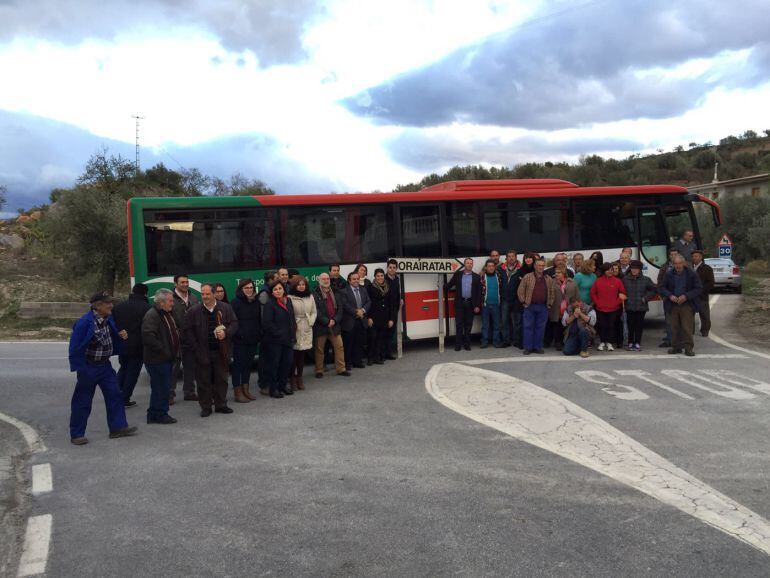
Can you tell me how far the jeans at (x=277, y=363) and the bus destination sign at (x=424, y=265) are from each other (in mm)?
3338

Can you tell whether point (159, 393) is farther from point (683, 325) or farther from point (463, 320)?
point (683, 325)

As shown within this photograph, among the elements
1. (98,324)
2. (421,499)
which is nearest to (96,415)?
(98,324)

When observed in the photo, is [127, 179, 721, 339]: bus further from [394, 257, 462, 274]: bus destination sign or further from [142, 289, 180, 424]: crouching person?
[142, 289, 180, 424]: crouching person

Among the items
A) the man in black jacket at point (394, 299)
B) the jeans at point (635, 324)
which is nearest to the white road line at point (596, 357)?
the jeans at point (635, 324)

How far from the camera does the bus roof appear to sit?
34.4ft

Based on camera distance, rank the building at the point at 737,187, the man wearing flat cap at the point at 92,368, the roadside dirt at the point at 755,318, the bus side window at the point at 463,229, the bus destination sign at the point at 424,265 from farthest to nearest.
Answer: the building at the point at 737,187, the roadside dirt at the point at 755,318, the bus side window at the point at 463,229, the bus destination sign at the point at 424,265, the man wearing flat cap at the point at 92,368

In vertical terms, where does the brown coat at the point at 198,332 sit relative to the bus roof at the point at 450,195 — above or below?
below

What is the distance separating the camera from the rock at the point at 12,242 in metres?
37.0

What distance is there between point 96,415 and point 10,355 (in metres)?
7.42

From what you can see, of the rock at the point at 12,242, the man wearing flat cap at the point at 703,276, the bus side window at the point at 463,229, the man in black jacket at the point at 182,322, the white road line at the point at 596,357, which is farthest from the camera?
the rock at the point at 12,242

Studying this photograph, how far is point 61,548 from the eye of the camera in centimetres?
427

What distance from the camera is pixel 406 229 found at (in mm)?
11906

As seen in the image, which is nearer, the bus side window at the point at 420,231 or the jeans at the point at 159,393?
the jeans at the point at 159,393

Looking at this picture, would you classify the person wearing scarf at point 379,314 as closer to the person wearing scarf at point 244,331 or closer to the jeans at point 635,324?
the person wearing scarf at point 244,331
